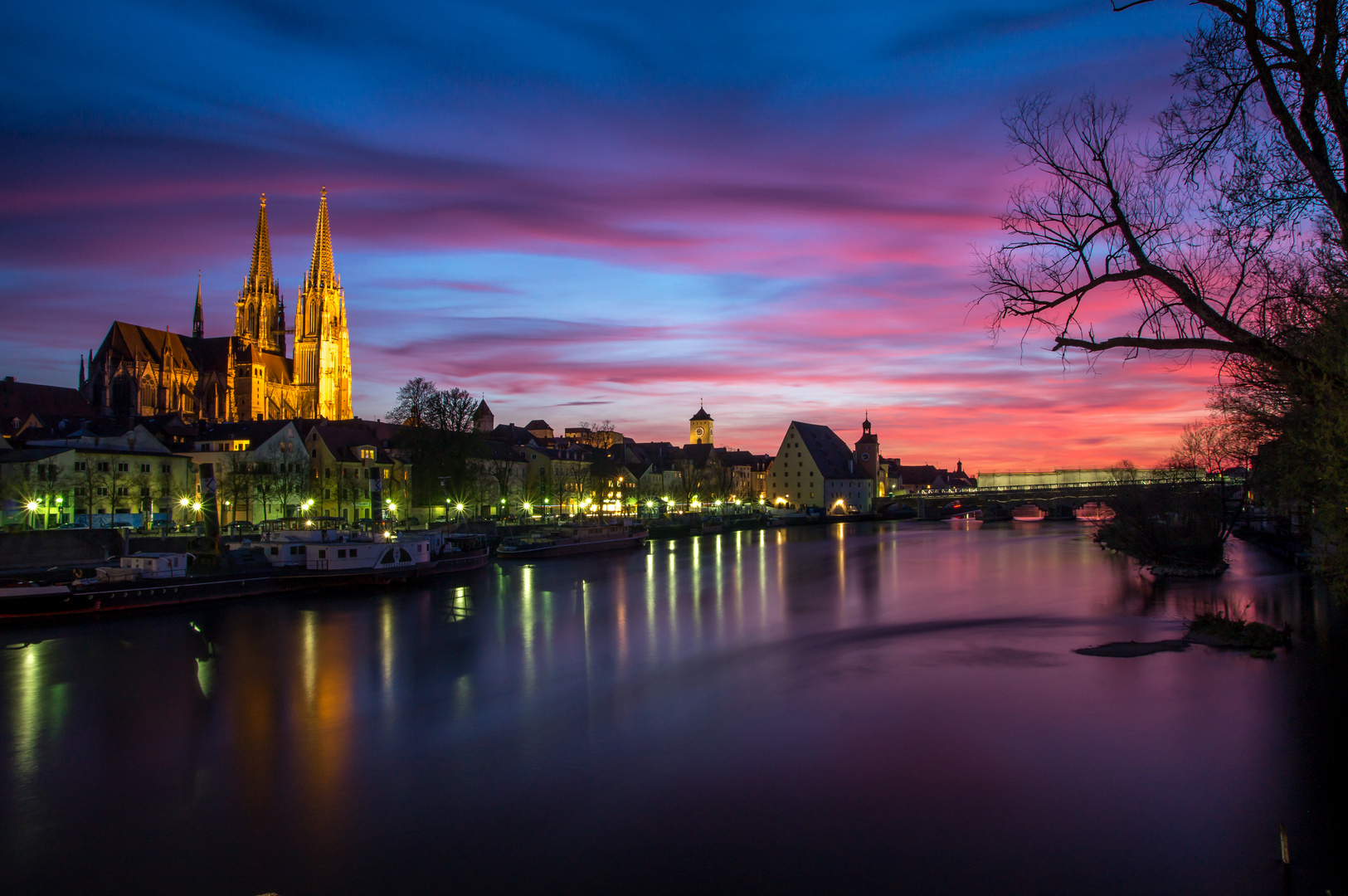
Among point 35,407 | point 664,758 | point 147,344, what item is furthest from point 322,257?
point 664,758

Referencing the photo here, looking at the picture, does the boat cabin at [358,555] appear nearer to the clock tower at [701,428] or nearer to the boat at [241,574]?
the boat at [241,574]

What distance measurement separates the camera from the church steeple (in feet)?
475

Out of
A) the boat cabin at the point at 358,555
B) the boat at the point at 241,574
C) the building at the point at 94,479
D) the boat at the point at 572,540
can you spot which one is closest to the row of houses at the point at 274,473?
the building at the point at 94,479

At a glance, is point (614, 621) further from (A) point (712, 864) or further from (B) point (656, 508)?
(B) point (656, 508)

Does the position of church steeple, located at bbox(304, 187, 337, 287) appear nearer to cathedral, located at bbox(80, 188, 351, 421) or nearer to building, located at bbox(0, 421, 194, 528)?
cathedral, located at bbox(80, 188, 351, 421)

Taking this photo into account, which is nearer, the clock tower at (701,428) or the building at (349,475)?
the building at (349,475)

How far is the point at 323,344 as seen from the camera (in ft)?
457

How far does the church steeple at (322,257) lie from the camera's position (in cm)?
14488

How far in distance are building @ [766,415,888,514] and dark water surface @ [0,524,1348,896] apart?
3444 inches

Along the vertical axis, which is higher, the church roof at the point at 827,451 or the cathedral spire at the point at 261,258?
the cathedral spire at the point at 261,258

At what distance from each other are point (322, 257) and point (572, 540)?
107m

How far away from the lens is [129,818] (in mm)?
12758

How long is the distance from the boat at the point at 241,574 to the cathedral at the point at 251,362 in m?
56.7

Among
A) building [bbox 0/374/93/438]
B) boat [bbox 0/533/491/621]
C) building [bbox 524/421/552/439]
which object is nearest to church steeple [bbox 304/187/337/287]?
building [bbox 524/421/552/439]
